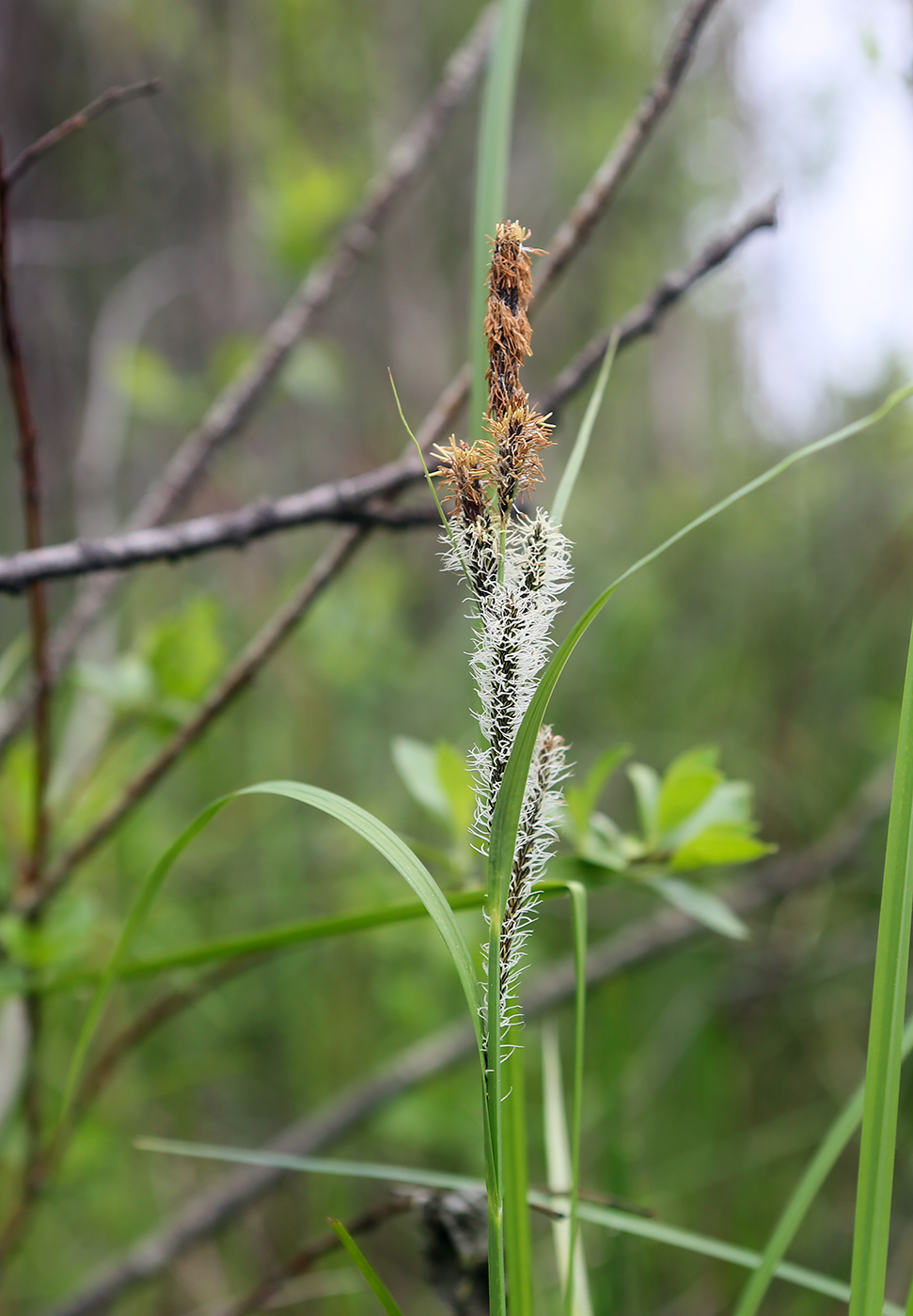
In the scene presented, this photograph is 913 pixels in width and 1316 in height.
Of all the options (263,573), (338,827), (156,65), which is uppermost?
(156,65)

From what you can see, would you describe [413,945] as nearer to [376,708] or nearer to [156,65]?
[376,708]

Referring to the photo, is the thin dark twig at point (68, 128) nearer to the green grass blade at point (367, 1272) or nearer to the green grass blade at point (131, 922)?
the green grass blade at point (131, 922)

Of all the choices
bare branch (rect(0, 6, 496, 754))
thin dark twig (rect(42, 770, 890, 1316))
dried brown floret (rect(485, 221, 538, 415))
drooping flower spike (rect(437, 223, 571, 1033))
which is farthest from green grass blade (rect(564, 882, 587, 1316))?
thin dark twig (rect(42, 770, 890, 1316))

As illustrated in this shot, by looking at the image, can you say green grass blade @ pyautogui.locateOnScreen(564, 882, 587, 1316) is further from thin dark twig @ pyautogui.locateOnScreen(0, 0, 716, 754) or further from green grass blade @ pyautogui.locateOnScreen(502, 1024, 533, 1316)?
thin dark twig @ pyautogui.locateOnScreen(0, 0, 716, 754)

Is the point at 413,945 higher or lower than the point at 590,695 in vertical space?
lower

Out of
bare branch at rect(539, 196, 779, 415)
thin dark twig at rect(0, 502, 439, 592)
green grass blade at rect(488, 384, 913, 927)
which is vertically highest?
bare branch at rect(539, 196, 779, 415)

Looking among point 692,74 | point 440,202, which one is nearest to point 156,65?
point 440,202

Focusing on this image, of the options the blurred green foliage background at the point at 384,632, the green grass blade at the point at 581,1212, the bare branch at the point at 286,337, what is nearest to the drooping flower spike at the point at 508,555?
the green grass blade at the point at 581,1212
